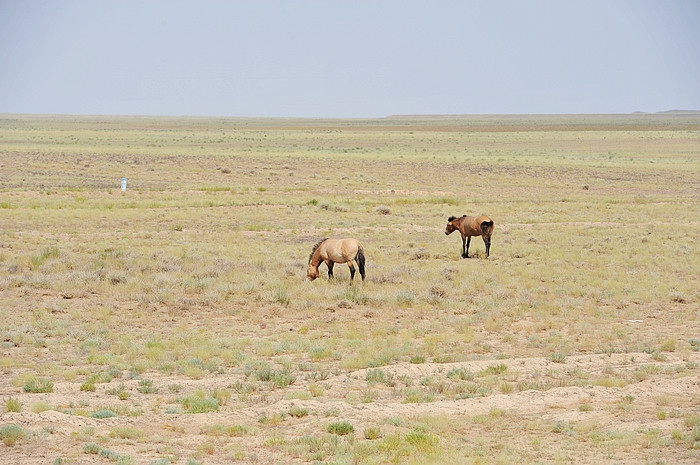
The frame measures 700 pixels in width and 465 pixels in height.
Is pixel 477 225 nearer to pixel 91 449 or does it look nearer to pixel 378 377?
pixel 378 377

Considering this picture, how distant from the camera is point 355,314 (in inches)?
766

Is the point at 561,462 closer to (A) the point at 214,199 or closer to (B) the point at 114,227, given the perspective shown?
(B) the point at 114,227

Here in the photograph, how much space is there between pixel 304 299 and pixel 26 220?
58.8 ft

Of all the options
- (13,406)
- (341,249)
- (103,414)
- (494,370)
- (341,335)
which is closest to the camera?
(103,414)

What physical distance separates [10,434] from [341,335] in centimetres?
835

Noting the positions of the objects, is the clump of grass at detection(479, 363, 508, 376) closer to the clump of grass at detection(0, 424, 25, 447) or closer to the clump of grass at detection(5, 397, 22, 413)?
the clump of grass at detection(5, 397, 22, 413)

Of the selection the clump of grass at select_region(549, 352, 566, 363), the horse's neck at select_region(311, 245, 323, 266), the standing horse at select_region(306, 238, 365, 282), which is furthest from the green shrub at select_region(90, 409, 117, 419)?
the horse's neck at select_region(311, 245, 323, 266)

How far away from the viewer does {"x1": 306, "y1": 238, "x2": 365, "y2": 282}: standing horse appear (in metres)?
21.4

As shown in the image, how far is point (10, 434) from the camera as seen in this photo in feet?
33.1

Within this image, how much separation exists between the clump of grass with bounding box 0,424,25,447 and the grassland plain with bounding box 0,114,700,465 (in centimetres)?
3

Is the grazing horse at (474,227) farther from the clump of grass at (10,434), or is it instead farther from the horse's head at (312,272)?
the clump of grass at (10,434)

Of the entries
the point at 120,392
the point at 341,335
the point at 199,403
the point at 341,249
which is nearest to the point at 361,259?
the point at 341,249

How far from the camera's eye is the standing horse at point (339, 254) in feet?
70.3

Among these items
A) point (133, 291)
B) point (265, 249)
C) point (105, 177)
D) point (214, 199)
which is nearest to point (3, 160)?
point (105, 177)
